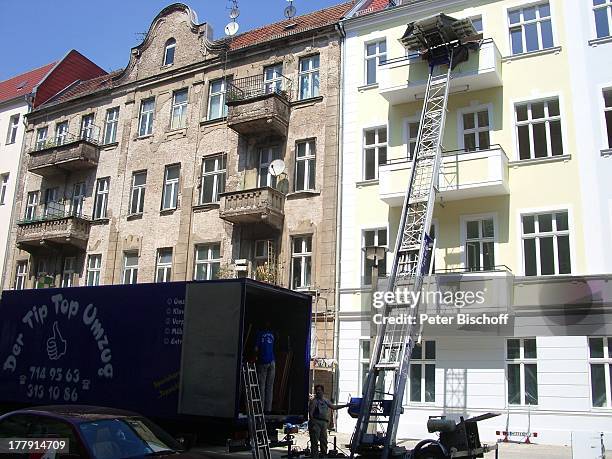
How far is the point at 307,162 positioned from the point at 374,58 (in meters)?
4.39

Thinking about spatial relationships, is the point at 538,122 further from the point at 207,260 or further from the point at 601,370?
the point at 207,260

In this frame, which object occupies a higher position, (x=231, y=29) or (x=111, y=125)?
(x=231, y=29)

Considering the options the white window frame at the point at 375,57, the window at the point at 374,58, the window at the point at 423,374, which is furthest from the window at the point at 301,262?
the window at the point at 374,58

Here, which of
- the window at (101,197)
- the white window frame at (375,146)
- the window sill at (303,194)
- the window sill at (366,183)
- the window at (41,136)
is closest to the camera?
the window sill at (366,183)

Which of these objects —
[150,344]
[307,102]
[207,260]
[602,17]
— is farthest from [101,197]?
[602,17]

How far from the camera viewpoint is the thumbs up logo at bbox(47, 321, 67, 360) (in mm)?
13859

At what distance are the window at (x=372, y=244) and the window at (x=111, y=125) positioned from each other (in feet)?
46.0

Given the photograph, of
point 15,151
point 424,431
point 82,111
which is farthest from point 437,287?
point 15,151

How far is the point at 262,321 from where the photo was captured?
43.9 feet

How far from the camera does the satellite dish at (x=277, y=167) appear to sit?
2176 centimetres

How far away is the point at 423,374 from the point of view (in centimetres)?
1803

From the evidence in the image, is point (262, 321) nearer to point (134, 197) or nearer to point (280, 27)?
point (134, 197)

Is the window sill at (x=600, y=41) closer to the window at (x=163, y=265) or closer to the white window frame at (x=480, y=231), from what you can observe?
the white window frame at (x=480, y=231)

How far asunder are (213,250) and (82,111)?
39.1 ft
